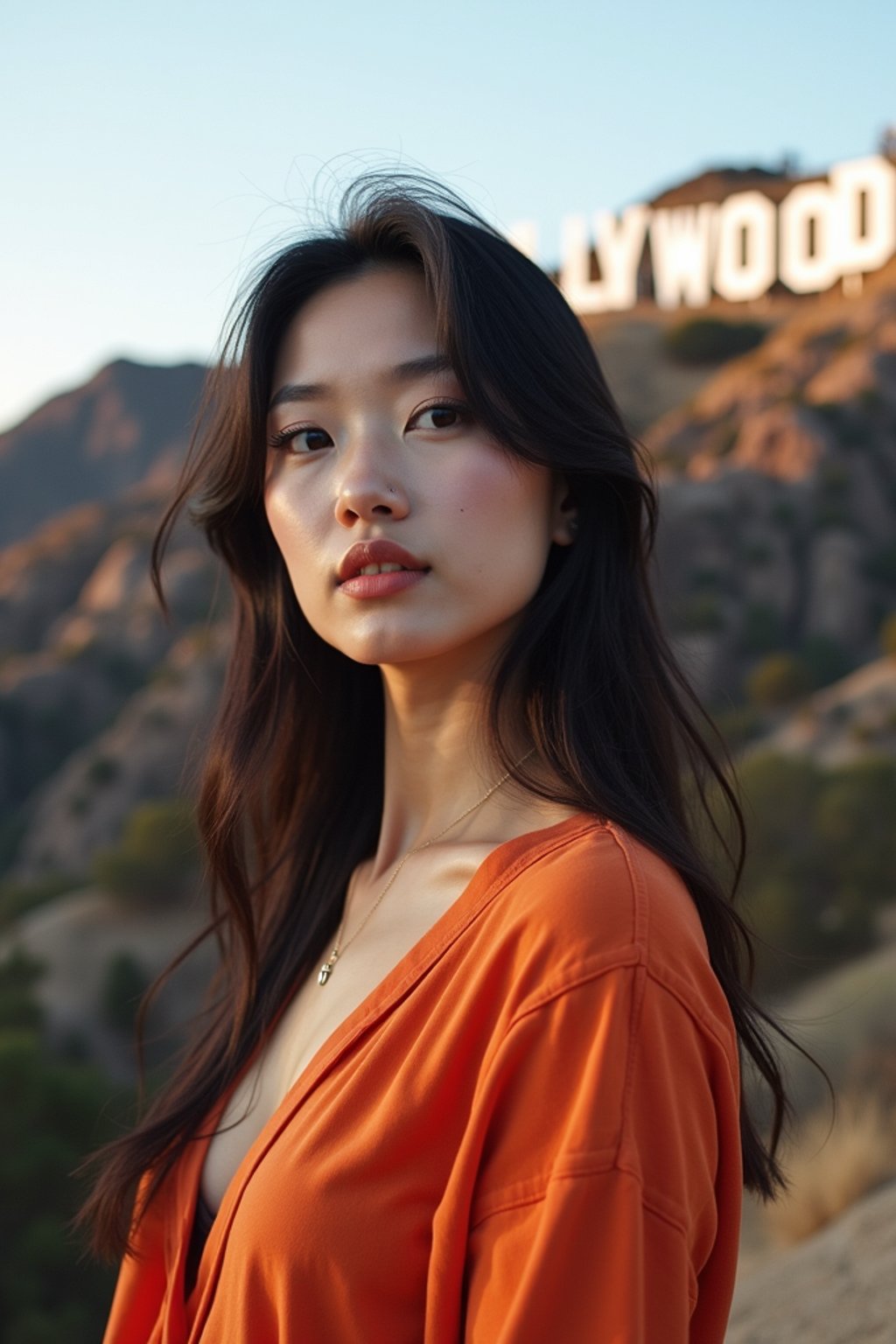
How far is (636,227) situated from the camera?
41.4 m

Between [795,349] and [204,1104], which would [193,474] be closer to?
[204,1104]

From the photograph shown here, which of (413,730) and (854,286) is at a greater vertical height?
(854,286)

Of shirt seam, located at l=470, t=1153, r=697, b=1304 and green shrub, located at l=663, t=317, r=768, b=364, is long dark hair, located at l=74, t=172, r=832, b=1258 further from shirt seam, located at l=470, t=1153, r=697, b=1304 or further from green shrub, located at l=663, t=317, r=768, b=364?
green shrub, located at l=663, t=317, r=768, b=364

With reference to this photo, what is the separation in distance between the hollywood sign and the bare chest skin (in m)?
31.6

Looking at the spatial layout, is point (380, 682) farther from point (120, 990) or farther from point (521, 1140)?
point (120, 990)

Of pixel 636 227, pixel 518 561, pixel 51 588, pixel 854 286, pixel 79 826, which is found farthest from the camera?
pixel 636 227

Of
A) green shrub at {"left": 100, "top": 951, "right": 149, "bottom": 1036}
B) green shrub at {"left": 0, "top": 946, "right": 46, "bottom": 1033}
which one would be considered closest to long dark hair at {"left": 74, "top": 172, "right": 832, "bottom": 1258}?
green shrub at {"left": 0, "top": 946, "right": 46, "bottom": 1033}

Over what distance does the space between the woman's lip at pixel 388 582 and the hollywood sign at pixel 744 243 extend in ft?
104

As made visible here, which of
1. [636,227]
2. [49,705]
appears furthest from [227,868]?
[636,227]

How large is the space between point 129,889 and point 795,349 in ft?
69.1

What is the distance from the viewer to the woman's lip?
5.90 feet

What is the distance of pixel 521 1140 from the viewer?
4.39 feet

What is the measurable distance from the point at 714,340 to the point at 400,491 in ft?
129

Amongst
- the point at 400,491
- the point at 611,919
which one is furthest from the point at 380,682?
the point at 611,919
